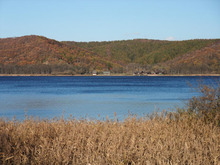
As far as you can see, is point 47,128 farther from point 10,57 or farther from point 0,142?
A: point 10,57

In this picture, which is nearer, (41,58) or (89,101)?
(89,101)

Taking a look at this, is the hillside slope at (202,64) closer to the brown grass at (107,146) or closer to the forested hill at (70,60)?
the forested hill at (70,60)

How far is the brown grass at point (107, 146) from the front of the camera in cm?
604

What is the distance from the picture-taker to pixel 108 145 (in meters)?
6.96

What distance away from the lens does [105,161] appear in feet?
20.1

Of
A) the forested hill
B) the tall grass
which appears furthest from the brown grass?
the forested hill

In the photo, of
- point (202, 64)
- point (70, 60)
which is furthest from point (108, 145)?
point (70, 60)

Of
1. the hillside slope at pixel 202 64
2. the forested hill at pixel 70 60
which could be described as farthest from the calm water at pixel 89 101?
the forested hill at pixel 70 60

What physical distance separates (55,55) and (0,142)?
17181 centimetres

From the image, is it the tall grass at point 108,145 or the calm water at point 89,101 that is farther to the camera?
the calm water at point 89,101

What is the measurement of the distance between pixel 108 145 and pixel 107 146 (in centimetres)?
14

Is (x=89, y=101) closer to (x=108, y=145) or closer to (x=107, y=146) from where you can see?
(x=107, y=146)

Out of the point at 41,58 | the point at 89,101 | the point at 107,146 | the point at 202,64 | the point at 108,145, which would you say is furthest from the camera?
the point at 41,58

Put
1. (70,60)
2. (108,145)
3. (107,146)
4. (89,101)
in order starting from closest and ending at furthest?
(108,145)
(107,146)
(89,101)
(70,60)
